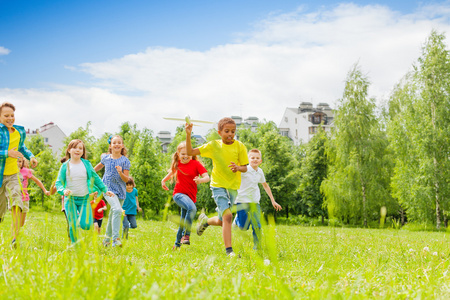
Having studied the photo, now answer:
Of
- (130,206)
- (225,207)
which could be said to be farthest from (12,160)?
(130,206)

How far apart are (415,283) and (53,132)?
97.9m

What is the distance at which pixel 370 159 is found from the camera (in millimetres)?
35062

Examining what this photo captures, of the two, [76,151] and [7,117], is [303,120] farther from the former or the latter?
[7,117]

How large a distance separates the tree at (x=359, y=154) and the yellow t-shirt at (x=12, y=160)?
3029cm

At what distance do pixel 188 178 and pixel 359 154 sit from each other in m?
29.5

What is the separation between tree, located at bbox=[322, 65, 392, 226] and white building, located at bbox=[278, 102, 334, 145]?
45.9m

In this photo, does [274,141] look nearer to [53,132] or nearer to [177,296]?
[177,296]

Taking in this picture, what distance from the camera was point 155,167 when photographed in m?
38.3

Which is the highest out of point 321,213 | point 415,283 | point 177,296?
point 177,296

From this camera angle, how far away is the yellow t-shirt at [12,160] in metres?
6.50

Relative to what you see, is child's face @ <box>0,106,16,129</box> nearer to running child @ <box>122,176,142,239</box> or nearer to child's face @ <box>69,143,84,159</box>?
child's face @ <box>69,143,84,159</box>

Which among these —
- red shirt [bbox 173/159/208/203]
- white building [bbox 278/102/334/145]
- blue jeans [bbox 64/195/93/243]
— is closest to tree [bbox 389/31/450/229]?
red shirt [bbox 173/159/208/203]

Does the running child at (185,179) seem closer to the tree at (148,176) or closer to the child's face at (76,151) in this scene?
the child's face at (76,151)

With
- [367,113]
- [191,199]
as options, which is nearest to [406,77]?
[367,113]
